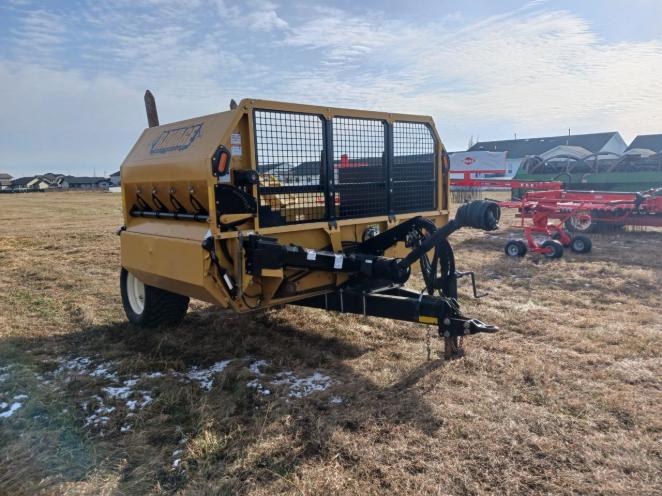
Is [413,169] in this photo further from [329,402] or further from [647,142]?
[647,142]

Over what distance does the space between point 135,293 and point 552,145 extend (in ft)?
154

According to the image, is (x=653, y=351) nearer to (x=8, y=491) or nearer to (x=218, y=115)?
(x=218, y=115)

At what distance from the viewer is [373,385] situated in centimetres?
406

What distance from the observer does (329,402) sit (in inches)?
149

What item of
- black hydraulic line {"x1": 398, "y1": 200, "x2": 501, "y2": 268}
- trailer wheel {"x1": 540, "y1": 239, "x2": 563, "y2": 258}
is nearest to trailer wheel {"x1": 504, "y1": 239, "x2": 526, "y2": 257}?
trailer wheel {"x1": 540, "y1": 239, "x2": 563, "y2": 258}

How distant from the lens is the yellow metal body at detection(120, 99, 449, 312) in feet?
13.3

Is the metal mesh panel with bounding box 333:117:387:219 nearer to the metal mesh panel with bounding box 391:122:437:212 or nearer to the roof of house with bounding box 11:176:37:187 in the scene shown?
the metal mesh panel with bounding box 391:122:437:212

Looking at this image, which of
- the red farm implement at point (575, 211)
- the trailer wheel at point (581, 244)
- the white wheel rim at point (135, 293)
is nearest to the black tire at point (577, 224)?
the red farm implement at point (575, 211)

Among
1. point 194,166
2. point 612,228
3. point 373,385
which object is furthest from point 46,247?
point 612,228

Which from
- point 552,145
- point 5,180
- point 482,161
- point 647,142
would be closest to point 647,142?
point 647,142

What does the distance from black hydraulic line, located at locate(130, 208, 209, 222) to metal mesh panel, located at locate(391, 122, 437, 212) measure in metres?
1.88

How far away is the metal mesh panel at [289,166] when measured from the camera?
423 cm

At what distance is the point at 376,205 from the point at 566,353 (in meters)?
2.08

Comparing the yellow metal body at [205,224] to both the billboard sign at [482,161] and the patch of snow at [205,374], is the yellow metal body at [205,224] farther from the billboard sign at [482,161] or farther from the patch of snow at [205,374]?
the billboard sign at [482,161]
